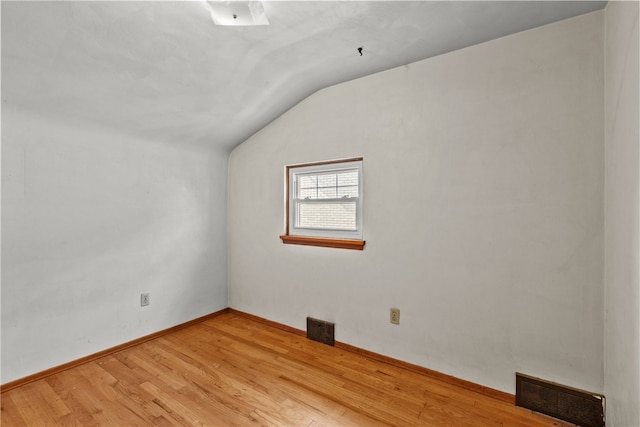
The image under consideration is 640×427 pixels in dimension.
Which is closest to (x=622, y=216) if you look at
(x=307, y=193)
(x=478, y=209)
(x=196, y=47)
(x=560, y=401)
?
(x=478, y=209)

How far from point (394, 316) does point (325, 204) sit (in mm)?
1135

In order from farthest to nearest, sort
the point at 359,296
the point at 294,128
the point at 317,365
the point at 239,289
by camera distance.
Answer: the point at 239,289
the point at 294,128
the point at 359,296
the point at 317,365

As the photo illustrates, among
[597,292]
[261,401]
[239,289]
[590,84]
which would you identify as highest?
[590,84]

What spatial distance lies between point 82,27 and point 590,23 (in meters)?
2.78

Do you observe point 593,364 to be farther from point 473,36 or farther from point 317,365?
point 473,36

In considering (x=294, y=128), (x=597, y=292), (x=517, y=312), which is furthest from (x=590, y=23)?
(x=294, y=128)

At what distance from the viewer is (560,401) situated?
5.43 feet

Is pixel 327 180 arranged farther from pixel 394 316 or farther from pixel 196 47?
pixel 196 47

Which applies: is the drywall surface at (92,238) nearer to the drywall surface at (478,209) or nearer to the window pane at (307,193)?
the window pane at (307,193)

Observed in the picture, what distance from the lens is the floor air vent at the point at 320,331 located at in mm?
2535

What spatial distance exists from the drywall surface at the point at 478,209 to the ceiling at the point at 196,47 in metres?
0.22

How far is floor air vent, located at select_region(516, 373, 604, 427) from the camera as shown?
158 centimetres

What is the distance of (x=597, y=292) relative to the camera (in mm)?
1586

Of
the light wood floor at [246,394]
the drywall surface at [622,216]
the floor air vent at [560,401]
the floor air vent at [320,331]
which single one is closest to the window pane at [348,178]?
the floor air vent at [320,331]
